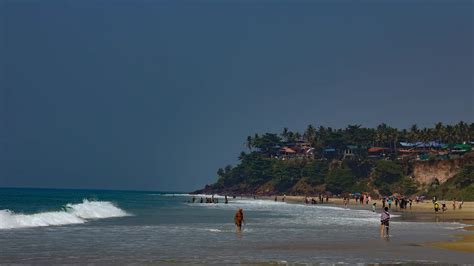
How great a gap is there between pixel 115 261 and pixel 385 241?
16136 mm

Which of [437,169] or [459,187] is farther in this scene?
[437,169]

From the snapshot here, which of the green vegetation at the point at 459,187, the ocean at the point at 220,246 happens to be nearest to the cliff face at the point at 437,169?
the green vegetation at the point at 459,187

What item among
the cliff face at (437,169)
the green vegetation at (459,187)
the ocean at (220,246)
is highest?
the cliff face at (437,169)

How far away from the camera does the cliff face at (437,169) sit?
163375mm

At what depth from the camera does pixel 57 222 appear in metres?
55.7

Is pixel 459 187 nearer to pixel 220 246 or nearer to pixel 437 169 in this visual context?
pixel 437 169

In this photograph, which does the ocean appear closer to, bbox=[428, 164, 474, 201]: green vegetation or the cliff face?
bbox=[428, 164, 474, 201]: green vegetation

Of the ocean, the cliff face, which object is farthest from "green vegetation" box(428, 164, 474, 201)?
the ocean

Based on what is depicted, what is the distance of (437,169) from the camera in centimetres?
16862

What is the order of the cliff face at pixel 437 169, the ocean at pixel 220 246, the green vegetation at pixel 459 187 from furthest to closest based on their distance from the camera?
the cliff face at pixel 437 169 < the green vegetation at pixel 459 187 < the ocean at pixel 220 246

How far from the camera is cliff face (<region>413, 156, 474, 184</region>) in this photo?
163375mm

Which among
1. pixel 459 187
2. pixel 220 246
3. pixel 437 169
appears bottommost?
pixel 220 246

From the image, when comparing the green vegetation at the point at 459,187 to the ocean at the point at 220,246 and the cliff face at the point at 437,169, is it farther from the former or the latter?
the ocean at the point at 220,246

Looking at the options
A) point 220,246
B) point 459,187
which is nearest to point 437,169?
point 459,187
